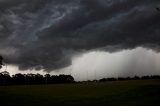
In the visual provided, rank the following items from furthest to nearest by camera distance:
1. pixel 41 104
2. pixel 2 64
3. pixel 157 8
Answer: pixel 2 64 → pixel 41 104 → pixel 157 8

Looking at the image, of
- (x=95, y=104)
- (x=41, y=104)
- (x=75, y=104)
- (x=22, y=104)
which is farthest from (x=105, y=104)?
(x=22, y=104)

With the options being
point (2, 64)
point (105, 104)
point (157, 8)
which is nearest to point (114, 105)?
point (105, 104)

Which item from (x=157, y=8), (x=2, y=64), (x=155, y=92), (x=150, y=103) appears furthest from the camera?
(x=2, y=64)

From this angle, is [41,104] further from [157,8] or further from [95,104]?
[157,8]

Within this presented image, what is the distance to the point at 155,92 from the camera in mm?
82938

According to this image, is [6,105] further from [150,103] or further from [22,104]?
[150,103]

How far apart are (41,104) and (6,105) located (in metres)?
8.69

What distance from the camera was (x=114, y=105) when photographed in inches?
2457

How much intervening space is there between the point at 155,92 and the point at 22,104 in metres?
37.9

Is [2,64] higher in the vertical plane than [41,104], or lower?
higher

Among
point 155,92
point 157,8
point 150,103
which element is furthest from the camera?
point 155,92

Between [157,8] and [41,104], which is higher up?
[157,8]

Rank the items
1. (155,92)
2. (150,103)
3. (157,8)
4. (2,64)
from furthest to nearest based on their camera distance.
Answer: (2,64) → (155,92) → (150,103) → (157,8)

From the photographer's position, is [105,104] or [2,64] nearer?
[105,104]
